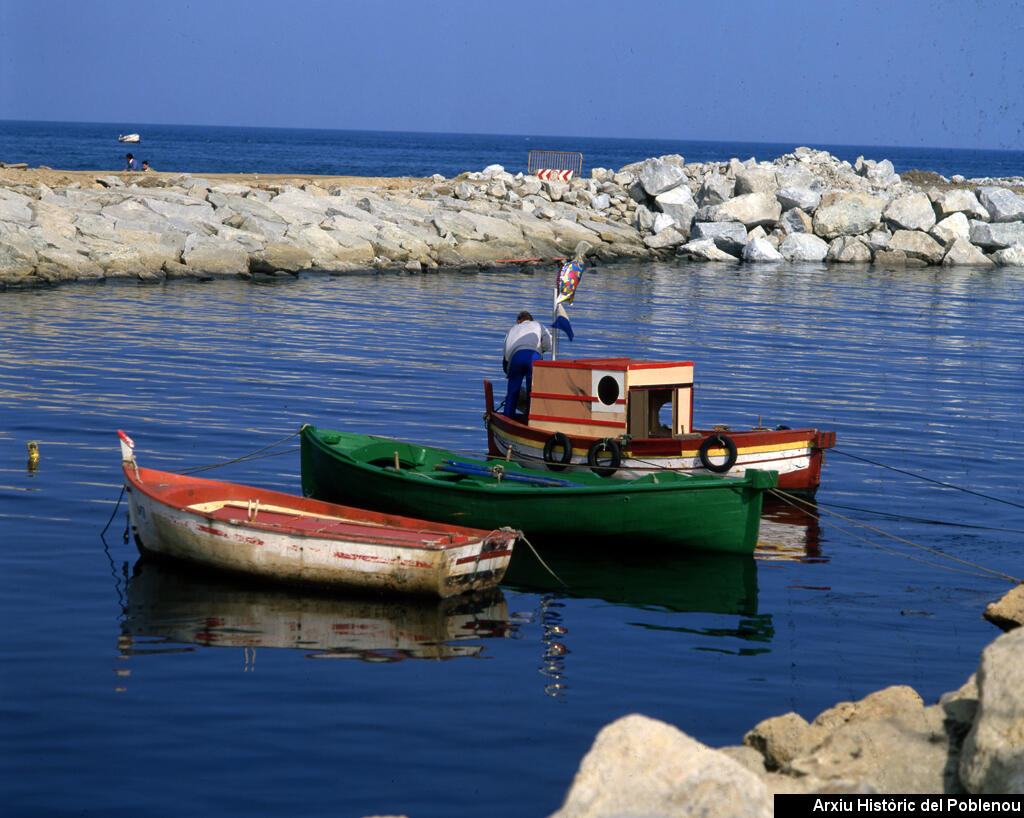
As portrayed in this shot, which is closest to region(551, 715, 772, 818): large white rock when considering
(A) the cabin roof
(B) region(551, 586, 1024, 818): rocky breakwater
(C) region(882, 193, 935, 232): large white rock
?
(B) region(551, 586, 1024, 818): rocky breakwater

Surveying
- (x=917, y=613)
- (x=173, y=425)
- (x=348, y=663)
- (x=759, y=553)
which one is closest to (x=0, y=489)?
(x=173, y=425)

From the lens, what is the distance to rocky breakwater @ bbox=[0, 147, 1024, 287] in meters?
39.6

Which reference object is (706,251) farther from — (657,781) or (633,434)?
(657,781)

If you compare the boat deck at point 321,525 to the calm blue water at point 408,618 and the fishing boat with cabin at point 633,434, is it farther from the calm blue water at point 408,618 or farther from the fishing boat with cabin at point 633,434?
the fishing boat with cabin at point 633,434

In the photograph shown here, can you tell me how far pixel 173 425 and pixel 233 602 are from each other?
8018 millimetres

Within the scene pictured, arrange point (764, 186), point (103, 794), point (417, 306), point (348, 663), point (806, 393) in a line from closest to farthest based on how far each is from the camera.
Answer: point (103, 794) → point (348, 663) → point (806, 393) → point (417, 306) → point (764, 186)

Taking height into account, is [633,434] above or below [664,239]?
below

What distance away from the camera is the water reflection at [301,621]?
1066cm

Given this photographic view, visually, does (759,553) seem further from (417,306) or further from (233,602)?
(417,306)

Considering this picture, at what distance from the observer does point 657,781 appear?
574 centimetres

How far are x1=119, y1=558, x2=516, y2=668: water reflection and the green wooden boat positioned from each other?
150 cm

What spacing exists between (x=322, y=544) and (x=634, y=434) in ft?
17.6

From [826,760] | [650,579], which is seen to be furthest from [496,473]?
[826,760]

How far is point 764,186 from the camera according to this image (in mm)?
54531
